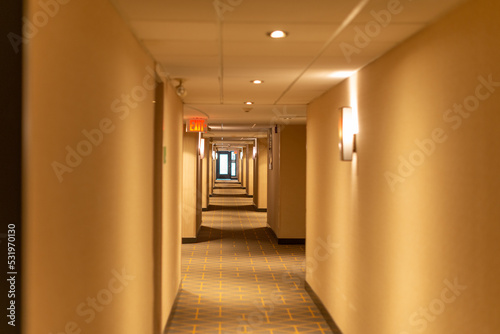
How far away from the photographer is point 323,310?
591 centimetres

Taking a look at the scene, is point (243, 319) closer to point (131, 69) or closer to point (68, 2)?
point (131, 69)

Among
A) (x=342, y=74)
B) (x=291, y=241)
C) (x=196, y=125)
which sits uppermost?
(x=342, y=74)

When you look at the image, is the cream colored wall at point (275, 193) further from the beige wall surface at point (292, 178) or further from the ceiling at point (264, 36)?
the ceiling at point (264, 36)

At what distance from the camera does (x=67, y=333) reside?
1.86 meters

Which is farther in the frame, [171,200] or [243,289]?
[243,289]

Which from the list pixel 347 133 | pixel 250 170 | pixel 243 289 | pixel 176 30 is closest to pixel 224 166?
pixel 250 170

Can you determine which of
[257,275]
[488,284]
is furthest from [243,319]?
[488,284]

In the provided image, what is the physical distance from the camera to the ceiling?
8.82 feet

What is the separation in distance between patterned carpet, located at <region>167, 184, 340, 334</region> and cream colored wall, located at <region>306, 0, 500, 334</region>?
0.93 meters

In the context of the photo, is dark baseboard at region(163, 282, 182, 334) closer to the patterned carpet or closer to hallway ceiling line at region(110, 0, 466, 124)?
the patterned carpet

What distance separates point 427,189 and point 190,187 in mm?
8345

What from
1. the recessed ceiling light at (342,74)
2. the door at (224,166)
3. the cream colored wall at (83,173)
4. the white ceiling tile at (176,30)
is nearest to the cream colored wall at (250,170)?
the recessed ceiling light at (342,74)

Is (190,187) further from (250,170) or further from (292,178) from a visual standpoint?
(250,170)

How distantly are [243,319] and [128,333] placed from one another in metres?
2.63
